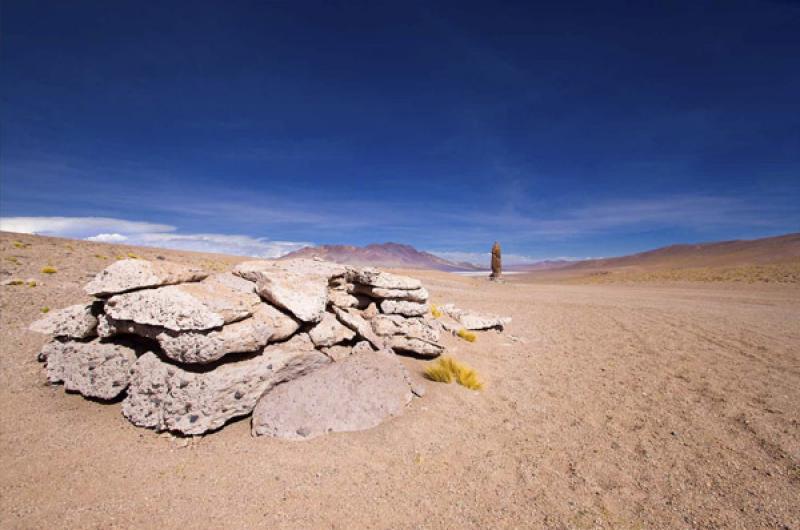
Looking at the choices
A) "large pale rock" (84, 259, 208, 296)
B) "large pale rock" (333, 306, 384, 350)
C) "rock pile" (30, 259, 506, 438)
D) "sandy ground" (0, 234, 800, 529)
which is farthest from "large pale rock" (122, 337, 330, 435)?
"large pale rock" (333, 306, 384, 350)

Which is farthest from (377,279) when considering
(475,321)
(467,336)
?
(475,321)

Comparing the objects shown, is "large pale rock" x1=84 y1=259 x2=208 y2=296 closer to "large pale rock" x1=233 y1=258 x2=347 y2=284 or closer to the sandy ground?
"large pale rock" x1=233 y1=258 x2=347 y2=284

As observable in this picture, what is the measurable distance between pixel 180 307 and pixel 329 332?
8.32 feet

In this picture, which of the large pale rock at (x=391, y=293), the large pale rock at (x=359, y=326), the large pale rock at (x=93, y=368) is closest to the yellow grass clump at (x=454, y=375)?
the large pale rock at (x=359, y=326)

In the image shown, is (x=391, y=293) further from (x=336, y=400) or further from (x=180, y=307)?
(x=180, y=307)

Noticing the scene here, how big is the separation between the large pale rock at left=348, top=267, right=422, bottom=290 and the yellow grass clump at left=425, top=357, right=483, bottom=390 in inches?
81.2

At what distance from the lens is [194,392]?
16.1 ft

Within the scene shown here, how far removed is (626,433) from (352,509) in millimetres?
4582

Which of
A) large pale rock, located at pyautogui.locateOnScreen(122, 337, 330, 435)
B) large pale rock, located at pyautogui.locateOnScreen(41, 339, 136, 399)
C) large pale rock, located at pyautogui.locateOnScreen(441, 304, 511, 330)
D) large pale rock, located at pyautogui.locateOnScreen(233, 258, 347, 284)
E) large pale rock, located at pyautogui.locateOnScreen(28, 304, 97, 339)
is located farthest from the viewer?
large pale rock, located at pyautogui.locateOnScreen(441, 304, 511, 330)

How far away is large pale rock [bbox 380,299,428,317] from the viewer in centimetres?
815

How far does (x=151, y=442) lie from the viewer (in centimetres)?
481

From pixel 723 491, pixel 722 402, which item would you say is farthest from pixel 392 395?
pixel 722 402

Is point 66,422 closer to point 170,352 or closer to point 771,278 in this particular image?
point 170,352

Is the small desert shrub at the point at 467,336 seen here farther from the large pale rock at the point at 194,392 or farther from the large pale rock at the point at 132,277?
the large pale rock at the point at 132,277
